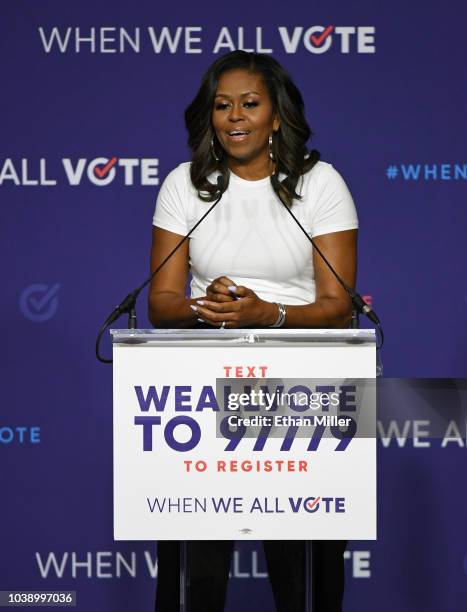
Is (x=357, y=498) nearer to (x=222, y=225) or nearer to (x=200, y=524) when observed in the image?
(x=200, y=524)

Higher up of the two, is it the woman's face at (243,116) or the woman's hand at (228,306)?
the woman's face at (243,116)

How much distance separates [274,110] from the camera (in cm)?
241

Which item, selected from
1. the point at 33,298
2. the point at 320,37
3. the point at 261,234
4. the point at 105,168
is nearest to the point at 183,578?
the point at 261,234

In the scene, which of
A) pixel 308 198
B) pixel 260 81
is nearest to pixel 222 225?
pixel 308 198

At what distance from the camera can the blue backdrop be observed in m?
3.16

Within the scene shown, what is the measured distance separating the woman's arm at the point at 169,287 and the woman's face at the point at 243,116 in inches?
9.6

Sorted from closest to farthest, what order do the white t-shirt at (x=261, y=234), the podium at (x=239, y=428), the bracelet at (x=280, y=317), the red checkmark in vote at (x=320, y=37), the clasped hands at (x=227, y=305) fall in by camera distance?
the podium at (x=239, y=428)
the clasped hands at (x=227, y=305)
the bracelet at (x=280, y=317)
the white t-shirt at (x=261, y=234)
the red checkmark in vote at (x=320, y=37)

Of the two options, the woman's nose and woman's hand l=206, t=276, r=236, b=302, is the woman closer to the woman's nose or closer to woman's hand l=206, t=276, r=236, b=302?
the woman's nose

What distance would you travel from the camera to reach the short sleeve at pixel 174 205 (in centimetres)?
233

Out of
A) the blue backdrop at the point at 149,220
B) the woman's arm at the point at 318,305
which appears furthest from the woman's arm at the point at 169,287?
the blue backdrop at the point at 149,220

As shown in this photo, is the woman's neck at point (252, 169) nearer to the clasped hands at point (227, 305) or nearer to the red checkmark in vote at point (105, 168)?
the clasped hands at point (227, 305)

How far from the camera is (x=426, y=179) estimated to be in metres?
3.17

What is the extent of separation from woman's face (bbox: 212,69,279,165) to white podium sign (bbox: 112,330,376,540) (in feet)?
2.05

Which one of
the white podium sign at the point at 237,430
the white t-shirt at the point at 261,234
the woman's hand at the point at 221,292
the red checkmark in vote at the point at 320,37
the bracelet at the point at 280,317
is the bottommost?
the white podium sign at the point at 237,430
